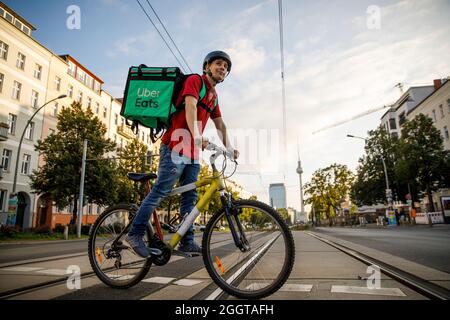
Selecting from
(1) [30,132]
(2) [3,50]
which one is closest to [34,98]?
(1) [30,132]

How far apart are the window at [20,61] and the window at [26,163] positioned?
7725 millimetres

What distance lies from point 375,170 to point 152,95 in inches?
1874

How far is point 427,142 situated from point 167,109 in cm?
3605

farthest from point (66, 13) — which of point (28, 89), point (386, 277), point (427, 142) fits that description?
point (427, 142)

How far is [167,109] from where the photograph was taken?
3.18 metres

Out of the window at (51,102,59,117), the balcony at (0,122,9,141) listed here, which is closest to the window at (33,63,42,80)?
the window at (51,102,59,117)

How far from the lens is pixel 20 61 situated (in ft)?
87.7

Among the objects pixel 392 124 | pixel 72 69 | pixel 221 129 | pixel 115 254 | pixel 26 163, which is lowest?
pixel 115 254

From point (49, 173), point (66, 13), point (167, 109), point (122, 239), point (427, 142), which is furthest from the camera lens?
point (427, 142)

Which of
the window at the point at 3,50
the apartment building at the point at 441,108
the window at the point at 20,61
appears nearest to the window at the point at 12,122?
the window at the point at 20,61

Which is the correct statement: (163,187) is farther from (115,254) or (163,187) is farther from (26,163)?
(26,163)

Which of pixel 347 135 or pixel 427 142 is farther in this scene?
pixel 347 135

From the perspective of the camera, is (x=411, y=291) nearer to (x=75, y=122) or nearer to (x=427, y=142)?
(x=75, y=122)

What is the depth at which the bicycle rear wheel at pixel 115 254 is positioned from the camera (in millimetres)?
3250
